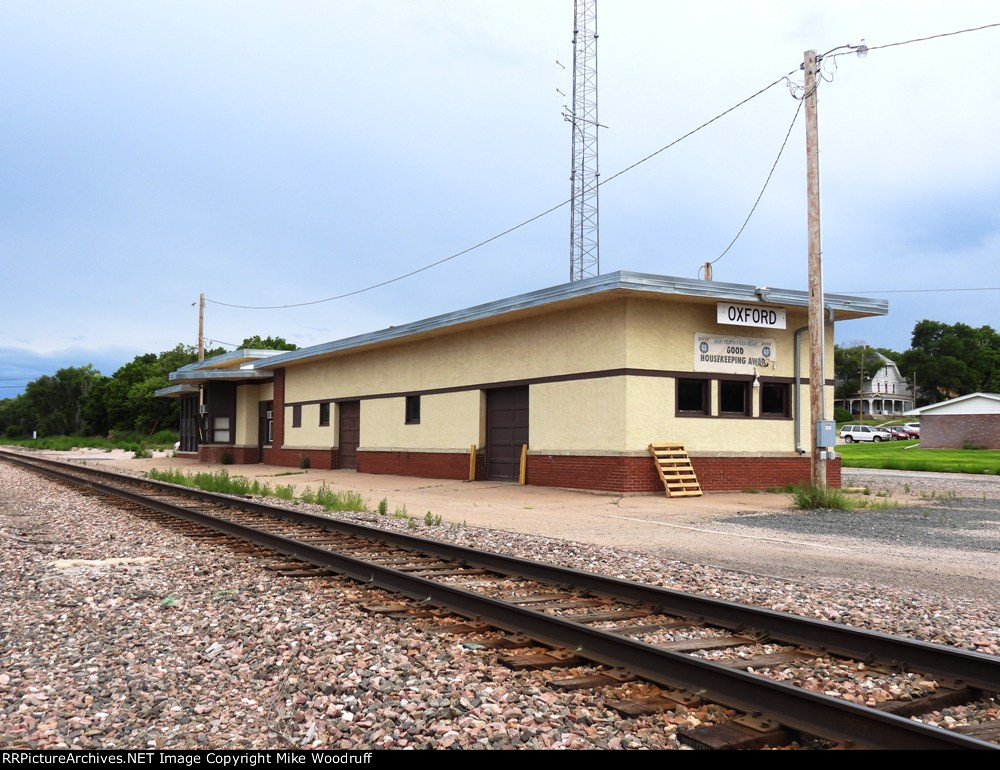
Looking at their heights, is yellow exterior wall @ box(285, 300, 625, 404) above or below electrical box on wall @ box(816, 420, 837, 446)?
above

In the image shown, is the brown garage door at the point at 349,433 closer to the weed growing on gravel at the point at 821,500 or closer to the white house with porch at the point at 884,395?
the weed growing on gravel at the point at 821,500

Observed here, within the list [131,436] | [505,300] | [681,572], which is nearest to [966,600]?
[681,572]

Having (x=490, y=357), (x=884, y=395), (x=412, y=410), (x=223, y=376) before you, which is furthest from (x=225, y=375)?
(x=884, y=395)

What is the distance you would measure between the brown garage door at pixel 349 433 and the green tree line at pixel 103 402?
36506 millimetres

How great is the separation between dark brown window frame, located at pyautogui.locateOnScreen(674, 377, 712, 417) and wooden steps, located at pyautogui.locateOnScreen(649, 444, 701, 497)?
0.87m

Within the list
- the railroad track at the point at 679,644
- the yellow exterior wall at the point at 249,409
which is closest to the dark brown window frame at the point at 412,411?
the yellow exterior wall at the point at 249,409

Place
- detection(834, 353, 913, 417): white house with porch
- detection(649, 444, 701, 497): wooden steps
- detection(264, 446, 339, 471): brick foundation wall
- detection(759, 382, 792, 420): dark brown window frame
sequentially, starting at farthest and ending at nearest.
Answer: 1. detection(834, 353, 913, 417): white house with porch
2. detection(264, 446, 339, 471): brick foundation wall
3. detection(759, 382, 792, 420): dark brown window frame
4. detection(649, 444, 701, 497): wooden steps

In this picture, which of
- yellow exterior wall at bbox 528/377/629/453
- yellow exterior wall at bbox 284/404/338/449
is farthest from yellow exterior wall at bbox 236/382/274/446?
yellow exterior wall at bbox 528/377/629/453

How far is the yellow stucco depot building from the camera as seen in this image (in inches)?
748

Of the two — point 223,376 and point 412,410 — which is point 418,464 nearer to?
point 412,410

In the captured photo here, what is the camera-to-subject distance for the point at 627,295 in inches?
734

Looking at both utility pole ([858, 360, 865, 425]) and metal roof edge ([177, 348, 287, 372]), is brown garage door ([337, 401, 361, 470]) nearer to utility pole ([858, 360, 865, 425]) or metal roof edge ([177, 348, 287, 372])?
metal roof edge ([177, 348, 287, 372])

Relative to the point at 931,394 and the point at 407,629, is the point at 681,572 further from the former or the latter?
the point at 931,394
